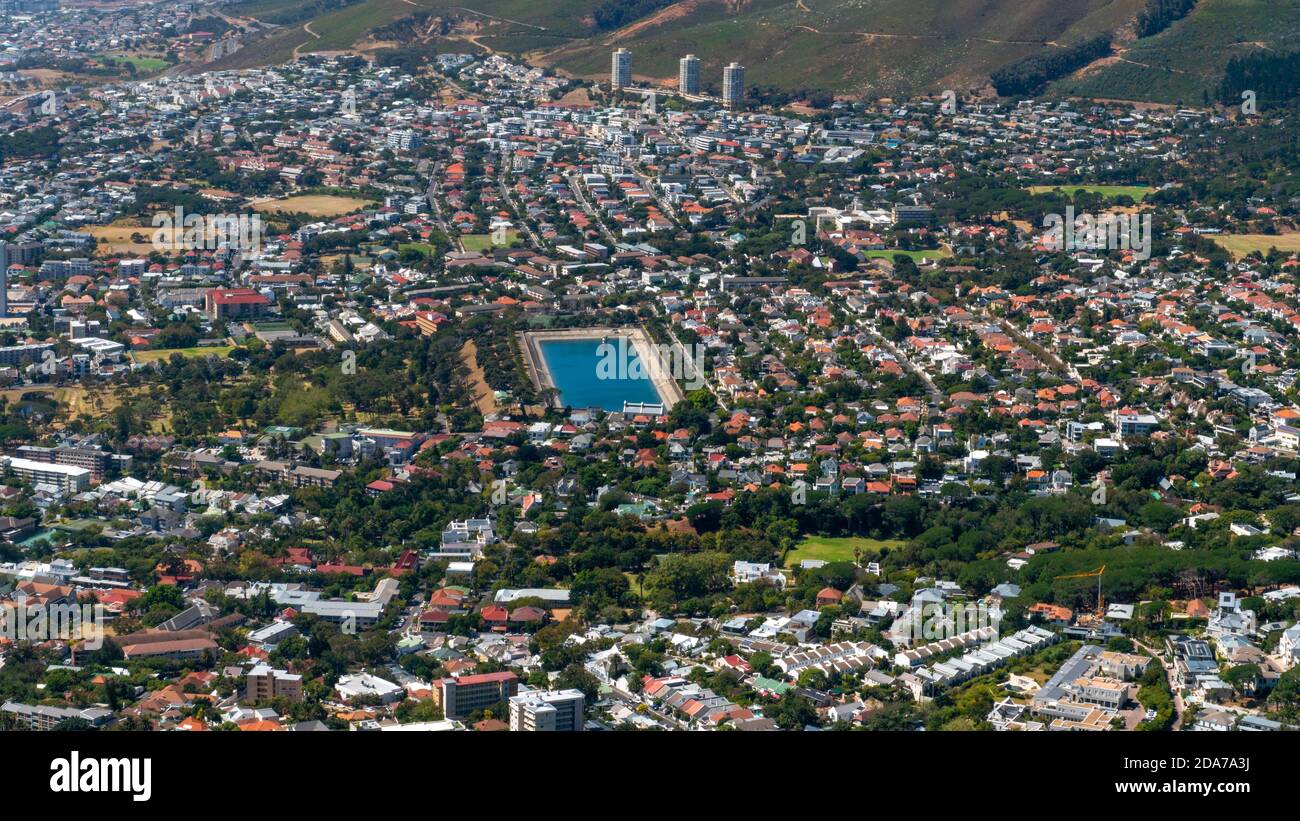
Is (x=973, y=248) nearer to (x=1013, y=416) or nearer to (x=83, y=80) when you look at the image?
(x=1013, y=416)

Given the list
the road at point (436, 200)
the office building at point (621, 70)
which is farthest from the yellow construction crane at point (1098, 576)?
the office building at point (621, 70)

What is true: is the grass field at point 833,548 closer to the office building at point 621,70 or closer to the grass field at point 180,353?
the grass field at point 180,353

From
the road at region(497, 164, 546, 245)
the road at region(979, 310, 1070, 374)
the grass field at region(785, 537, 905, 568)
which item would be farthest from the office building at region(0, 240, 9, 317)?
the grass field at region(785, 537, 905, 568)

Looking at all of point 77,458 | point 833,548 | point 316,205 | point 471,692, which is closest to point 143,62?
point 316,205

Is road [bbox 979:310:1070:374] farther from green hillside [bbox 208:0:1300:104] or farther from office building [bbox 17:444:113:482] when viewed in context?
green hillside [bbox 208:0:1300:104]

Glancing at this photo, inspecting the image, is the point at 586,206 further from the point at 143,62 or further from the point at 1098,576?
the point at 143,62
